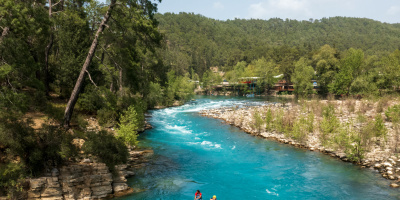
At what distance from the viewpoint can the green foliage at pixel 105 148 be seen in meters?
12.9

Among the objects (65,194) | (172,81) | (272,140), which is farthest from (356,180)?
(172,81)

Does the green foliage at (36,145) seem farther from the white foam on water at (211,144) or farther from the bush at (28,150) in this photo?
the white foam on water at (211,144)

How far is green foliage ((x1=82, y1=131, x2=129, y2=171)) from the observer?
12.9 metres

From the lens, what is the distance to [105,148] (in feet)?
43.7

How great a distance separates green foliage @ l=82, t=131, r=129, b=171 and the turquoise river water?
2.31 meters

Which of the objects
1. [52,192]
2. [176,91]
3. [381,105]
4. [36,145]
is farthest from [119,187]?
[176,91]

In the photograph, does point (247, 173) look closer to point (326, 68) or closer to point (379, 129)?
point (379, 129)

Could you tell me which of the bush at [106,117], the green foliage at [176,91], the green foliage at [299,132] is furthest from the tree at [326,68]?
the bush at [106,117]

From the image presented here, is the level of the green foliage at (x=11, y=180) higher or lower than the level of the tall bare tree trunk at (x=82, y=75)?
lower

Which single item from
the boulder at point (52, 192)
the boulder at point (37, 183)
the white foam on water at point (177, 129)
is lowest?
the white foam on water at point (177, 129)

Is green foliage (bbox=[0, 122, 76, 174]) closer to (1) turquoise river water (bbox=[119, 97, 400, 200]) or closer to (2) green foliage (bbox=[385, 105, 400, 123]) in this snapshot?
(1) turquoise river water (bbox=[119, 97, 400, 200])

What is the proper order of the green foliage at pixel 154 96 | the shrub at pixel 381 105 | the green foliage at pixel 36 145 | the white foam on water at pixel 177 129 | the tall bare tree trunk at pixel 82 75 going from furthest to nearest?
the green foliage at pixel 154 96
the shrub at pixel 381 105
the white foam on water at pixel 177 129
the tall bare tree trunk at pixel 82 75
the green foliage at pixel 36 145

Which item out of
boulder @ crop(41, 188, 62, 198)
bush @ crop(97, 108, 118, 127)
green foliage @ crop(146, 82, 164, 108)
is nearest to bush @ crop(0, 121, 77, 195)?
boulder @ crop(41, 188, 62, 198)

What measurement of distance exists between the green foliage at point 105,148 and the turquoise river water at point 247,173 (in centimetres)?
231
